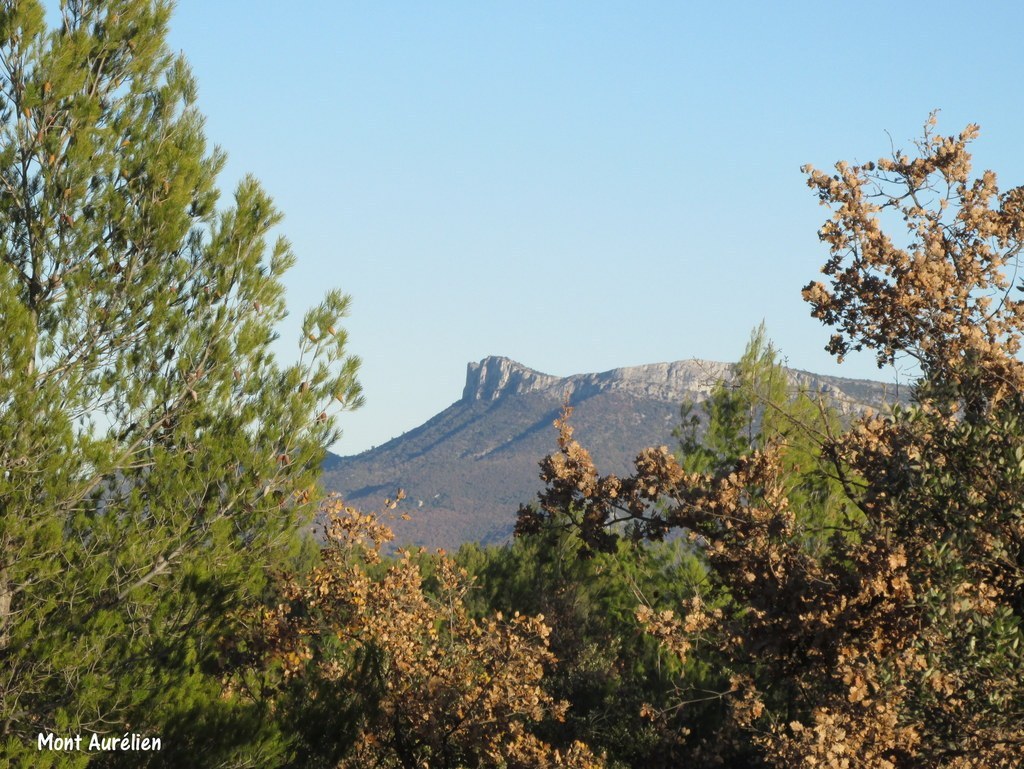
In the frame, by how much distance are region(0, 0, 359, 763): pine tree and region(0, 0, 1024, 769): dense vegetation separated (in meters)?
0.03

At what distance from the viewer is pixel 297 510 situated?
482 inches

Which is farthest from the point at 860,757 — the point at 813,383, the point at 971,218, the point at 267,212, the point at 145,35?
the point at 145,35

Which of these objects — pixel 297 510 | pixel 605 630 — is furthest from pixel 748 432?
pixel 297 510

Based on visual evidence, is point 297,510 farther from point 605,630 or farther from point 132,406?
point 605,630

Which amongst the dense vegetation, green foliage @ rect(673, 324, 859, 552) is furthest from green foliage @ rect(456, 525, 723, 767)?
the dense vegetation

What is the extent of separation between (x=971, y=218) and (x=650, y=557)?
1910 centimetres

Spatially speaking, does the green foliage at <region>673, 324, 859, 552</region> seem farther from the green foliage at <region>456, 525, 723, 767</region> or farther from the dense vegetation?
the dense vegetation

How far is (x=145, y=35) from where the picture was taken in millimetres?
12281

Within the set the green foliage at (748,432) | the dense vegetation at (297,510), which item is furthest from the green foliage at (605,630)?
the dense vegetation at (297,510)

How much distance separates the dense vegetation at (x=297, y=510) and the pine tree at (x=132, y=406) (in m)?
0.03

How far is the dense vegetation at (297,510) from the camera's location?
801 cm

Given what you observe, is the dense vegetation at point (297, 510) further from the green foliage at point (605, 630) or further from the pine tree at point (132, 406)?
the green foliage at point (605, 630)

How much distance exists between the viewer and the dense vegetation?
801 centimetres

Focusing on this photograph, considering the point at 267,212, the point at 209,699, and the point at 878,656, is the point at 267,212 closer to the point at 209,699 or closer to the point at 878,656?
the point at 209,699
